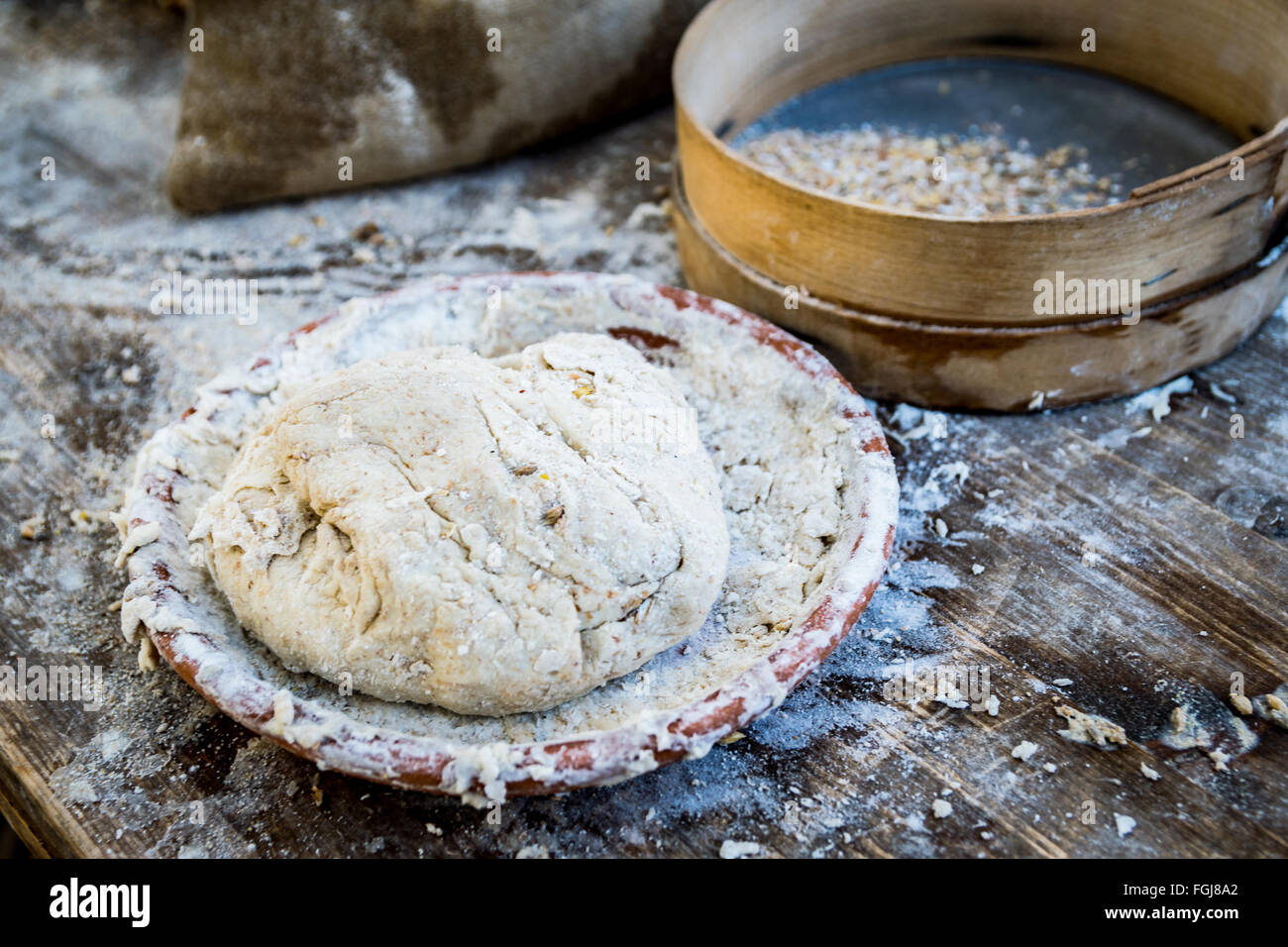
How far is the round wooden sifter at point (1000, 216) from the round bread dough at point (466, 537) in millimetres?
563

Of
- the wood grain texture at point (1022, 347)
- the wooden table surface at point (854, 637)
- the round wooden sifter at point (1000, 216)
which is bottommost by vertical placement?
the wooden table surface at point (854, 637)

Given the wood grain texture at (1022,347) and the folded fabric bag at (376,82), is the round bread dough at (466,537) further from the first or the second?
the folded fabric bag at (376,82)

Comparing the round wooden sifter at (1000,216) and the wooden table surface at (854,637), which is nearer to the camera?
the wooden table surface at (854,637)


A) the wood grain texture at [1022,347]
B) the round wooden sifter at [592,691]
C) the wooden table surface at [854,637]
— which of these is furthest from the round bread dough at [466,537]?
the wood grain texture at [1022,347]

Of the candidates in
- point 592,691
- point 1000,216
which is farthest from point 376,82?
point 592,691

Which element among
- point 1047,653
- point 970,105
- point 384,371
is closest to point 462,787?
point 384,371

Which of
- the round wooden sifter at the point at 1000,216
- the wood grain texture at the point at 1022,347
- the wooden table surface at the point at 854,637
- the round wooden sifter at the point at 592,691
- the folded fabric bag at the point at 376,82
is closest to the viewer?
the round wooden sifter at the point at 592,691

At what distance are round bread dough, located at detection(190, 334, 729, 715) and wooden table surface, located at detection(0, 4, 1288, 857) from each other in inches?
8.6

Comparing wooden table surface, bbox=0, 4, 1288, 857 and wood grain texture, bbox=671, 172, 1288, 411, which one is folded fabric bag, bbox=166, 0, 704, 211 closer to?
wooden table surface, bbox=0, 4, 1288, 857

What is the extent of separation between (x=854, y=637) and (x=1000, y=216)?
0.79 metres

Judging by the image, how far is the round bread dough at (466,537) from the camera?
143 cm

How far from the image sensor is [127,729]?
5.31 feet

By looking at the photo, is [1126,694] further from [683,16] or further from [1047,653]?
[683,16]

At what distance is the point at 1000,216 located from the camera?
1.81 meters
